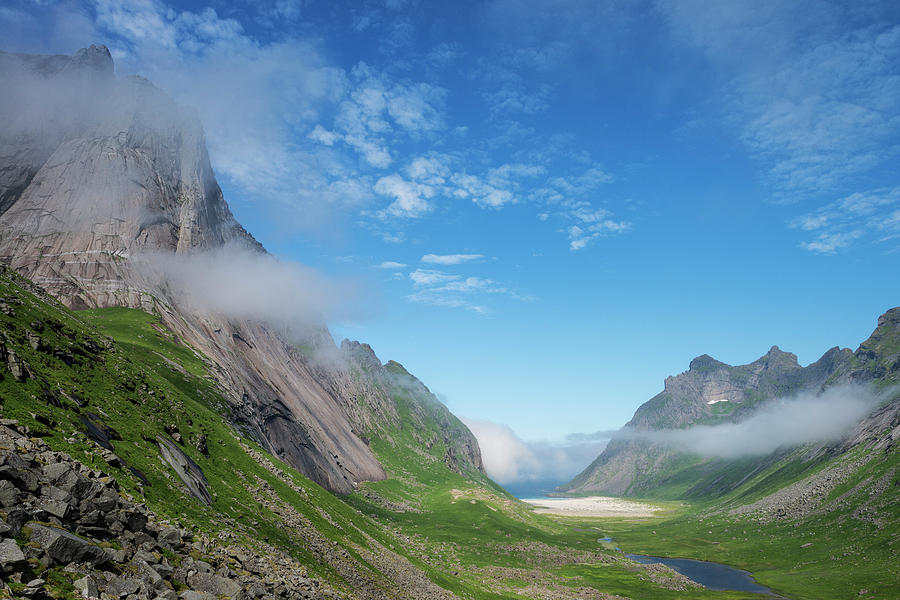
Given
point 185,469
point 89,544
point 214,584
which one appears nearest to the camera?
point 89,544

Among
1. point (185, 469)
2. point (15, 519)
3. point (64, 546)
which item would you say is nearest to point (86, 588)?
point (64, 546)

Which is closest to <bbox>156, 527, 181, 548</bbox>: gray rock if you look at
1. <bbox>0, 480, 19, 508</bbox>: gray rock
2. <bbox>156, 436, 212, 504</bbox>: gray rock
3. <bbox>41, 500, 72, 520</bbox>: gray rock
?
<bbox>41, 500, 72, 520</bbox>: gray rock

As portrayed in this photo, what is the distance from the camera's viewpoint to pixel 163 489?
42625 mm

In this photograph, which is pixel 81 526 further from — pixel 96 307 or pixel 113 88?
pixel 113 88

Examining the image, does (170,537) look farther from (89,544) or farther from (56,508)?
(56,508)

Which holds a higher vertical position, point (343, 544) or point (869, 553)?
point (343, 544)

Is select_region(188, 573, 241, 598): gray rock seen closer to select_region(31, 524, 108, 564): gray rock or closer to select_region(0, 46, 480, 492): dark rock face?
select_region(31, 524, 108, 564): gray rock

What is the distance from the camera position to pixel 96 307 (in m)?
117

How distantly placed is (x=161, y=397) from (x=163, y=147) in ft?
428

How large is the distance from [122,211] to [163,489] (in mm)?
126975

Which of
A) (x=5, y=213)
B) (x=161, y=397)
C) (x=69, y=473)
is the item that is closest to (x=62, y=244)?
(x=5, y=213)

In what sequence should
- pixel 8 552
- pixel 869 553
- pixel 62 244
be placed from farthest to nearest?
pixel 869 553
pixel 62 244
pixel 8 552

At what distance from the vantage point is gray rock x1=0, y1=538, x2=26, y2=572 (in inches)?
718

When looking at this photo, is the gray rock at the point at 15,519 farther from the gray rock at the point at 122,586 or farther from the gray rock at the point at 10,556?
the gray rock at the point at 122,586
